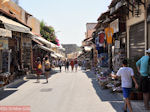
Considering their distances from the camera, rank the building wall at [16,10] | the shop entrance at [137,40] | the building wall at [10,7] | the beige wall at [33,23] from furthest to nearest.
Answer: the beige wall at [33,23], the building wall at [16,10], the building wall at [10,7], the shop entrance at [137,40]

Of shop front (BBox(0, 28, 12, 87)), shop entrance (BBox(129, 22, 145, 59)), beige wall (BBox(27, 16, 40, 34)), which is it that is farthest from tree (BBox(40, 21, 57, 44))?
shop entrance (BBox(129, 22, 145, 59))

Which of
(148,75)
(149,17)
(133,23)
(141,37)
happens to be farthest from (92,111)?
(133,23)

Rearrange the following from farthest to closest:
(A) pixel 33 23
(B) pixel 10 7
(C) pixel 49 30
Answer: (C) pixel 49 30 → (A) pixel 33 23 → (B) pixel 10 7

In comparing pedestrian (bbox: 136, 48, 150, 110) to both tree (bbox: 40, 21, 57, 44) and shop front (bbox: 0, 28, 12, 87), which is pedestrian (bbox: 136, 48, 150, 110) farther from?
tree (bbox: 40, 21, 57, 44)

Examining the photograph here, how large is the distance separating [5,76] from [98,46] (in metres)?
14.2

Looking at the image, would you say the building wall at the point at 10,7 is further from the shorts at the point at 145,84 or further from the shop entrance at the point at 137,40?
the shorts at the point at 145,84

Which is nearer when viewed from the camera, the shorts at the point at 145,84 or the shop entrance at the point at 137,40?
the shorts at the point at 145,84

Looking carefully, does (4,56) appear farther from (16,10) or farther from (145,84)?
(145,84)

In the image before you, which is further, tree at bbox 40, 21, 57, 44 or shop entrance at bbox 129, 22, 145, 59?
tree at bbox 40, 21, 57, 44

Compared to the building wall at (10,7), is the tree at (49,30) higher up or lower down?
higher up

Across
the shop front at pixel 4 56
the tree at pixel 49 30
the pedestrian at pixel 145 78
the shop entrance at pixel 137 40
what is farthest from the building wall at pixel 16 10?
the tree at pixel 49 30

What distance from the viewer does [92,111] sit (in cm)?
771

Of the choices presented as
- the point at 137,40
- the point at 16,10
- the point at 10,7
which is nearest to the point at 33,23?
the point at 16,10

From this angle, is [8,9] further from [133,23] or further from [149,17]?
[149,17]
